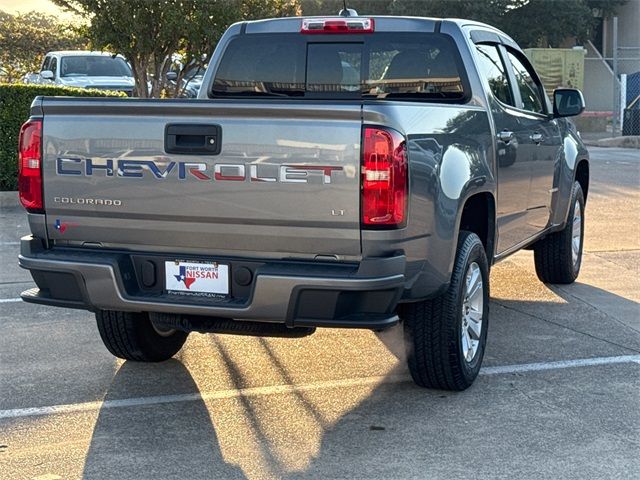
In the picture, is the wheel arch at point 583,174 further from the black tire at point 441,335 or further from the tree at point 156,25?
the tree at point 156,25

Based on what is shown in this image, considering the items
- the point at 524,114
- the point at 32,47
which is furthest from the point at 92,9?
the point at 32,47

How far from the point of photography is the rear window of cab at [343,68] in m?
6.30

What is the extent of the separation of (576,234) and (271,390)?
13.0 ft

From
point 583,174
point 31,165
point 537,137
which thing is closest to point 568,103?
point 537,137

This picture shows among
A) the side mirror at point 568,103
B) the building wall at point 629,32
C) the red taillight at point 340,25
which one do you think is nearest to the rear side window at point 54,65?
the side mirror at point 568,103

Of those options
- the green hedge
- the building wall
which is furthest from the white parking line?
the building wall

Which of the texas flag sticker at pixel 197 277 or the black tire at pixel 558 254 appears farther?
the black tire at pixel 558 254

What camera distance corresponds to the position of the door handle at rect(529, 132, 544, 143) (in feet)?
23.0

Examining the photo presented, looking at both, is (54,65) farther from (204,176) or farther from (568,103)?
(204,176)

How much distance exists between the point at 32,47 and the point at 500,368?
96.0 ft

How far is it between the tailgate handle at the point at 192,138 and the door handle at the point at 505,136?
2065 millimetres

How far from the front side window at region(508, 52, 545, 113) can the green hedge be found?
725 centimetres

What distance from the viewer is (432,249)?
201 inches

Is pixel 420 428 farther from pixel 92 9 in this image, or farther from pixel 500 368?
pixel 92 9
